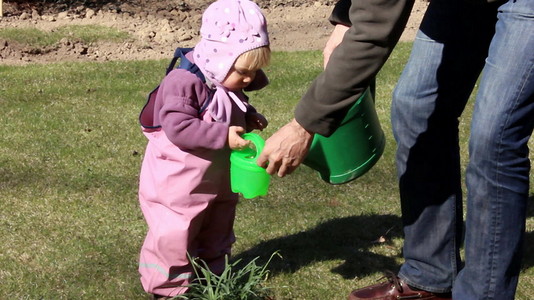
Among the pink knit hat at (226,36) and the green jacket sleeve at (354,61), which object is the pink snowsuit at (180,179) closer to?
the pink knit hat at (226,36)

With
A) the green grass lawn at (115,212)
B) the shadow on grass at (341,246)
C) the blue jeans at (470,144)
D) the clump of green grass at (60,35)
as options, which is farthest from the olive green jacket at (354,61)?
the clump of green grass at (60,35)

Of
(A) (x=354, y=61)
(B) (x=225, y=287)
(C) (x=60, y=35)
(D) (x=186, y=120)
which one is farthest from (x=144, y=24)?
(A) (x=354, y=61)

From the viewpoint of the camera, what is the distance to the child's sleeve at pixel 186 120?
3.36 m

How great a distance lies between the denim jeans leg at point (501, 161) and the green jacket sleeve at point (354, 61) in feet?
1.14

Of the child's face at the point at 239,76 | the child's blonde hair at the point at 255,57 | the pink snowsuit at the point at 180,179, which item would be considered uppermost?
the child's blonde hair at the point at 255,57

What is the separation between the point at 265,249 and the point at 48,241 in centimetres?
102

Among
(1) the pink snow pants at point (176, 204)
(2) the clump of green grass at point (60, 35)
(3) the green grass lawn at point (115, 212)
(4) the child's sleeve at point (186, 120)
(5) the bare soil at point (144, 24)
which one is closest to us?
(4) the child's sleeve at point (186, 120)

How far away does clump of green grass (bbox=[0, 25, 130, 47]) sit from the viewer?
27.5 feet

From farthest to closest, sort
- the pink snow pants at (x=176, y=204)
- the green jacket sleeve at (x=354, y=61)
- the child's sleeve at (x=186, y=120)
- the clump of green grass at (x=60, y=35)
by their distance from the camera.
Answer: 1. the clump of green grass at (x=60, y=35)
2. the pink snow pants at (x=176, y=204)
3. the child's sleeve at (x=186, y=120)
4. the green jacket sleeve at (x=354, y=61)

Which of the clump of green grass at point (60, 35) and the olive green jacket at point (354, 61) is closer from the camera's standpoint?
the olive green jacket at point (354, 61)

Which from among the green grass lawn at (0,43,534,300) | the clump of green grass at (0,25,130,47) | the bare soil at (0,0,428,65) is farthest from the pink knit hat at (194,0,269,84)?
the clump of green grass at (0,25,130,47)

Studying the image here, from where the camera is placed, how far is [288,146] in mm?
3016

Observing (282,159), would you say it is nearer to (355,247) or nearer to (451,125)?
(451,125)

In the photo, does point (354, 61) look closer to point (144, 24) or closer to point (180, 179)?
point (180, 179)
